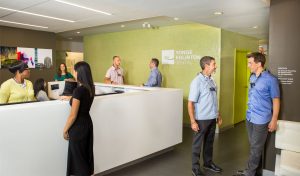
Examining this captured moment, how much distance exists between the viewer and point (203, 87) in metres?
3.44

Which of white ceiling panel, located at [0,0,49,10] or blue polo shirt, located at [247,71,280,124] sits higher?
white ceiling panel, located at [0,0,49,10]

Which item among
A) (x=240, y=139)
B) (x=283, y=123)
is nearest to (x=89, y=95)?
(x=283, y=123)

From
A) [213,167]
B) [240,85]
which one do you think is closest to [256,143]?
[213,167]

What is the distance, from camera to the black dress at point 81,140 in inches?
98.1

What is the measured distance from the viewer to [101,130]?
325 centimetres

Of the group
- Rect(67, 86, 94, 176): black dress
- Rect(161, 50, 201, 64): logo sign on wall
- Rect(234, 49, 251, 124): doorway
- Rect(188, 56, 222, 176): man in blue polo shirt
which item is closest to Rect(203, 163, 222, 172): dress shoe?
Rect(188, 56, 222, 176): man in blue polo shirt

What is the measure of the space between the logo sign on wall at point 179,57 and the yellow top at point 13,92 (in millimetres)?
4057

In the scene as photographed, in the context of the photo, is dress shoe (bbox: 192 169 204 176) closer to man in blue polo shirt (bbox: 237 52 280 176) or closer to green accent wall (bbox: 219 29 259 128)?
man in blue polo shirt (bbox: 237 52 280 176)

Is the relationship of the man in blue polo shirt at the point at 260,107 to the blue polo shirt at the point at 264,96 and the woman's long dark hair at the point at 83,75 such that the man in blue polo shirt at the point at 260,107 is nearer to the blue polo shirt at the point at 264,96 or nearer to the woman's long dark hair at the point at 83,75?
the blue polo shirt at the point at 264,96

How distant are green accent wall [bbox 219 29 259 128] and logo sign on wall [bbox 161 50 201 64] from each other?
0.66 m

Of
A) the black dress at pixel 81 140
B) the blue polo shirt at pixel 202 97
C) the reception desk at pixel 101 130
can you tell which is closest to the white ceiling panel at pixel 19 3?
the reception desk at pixel 101 130

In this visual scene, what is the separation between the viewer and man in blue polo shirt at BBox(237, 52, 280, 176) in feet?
10.1

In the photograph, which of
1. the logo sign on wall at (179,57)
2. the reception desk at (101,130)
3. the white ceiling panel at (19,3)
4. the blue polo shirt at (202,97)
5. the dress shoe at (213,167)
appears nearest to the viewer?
the reception desk at (101,130)

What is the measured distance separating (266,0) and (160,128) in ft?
8.10
